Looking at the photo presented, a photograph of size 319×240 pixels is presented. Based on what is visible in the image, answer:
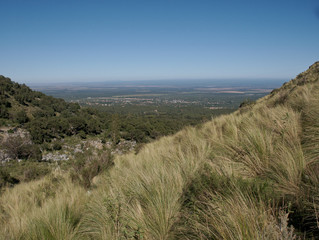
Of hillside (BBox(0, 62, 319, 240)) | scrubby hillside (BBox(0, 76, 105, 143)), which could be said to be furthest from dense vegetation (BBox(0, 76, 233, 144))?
hillside (BBox(0, 62, 319, 240))

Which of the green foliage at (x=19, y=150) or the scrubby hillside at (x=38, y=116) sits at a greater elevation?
the scrubby hillside at (x=38, y=116)

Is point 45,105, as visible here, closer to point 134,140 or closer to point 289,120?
point 134,140

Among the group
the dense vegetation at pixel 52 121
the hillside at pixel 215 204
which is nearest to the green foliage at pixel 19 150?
the dense vegetation at pixel 52 121

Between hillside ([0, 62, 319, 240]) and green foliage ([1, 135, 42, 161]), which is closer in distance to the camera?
hillside ([0, 62, 319, 240])

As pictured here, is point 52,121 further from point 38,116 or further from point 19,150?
point 19,150

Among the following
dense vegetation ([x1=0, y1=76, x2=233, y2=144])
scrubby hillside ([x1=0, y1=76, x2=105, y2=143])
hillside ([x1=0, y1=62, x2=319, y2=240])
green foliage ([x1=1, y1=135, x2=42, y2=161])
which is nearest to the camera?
hillside ([x1=0, y1=62, x2=319, y2=240])

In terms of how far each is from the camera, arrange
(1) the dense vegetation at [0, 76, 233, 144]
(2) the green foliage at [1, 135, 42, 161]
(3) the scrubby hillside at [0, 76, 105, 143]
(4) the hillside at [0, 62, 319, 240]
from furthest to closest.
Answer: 1. (1) the dense vegetation at [0, 76, 233, 144]
2. (3) the scrubby hillside at [0, 76, 105, 143]
3. (2) the green foliage at [1, 135, 42, 161]
4. (4) the hillside at [0, 62, 319, 240]

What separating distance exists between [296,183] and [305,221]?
1.41 feet

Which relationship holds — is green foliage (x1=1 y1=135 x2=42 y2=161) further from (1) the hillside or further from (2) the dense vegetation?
(1) the hillside

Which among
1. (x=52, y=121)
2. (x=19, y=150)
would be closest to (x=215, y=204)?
(x=19, y=150)

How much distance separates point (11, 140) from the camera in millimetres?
15219

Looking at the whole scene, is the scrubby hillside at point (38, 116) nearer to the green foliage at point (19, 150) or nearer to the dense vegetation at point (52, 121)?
the dense vegetation at point (52, 121)

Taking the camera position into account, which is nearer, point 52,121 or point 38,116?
point 52,121

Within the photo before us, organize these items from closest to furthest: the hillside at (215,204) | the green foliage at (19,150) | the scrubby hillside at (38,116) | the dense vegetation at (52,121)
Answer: the hillside at (215,204), the green foliage at (19,150), the scrubby hillside at (38,116), the dense vegetation at (52,121)
